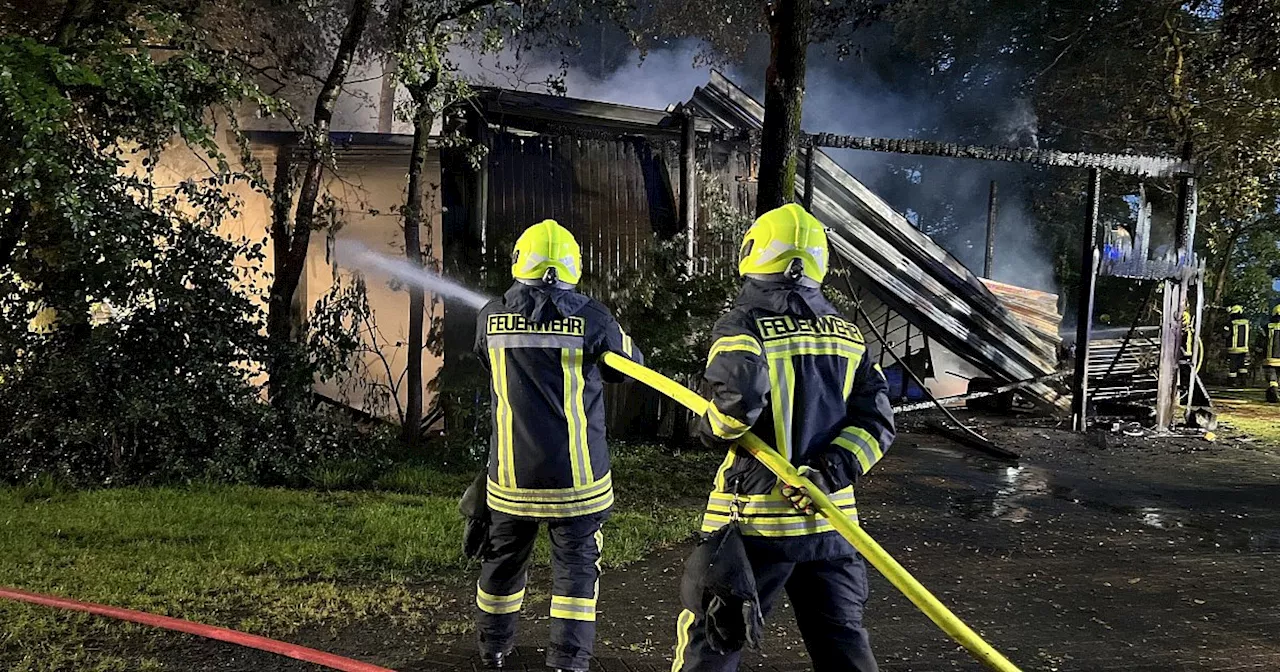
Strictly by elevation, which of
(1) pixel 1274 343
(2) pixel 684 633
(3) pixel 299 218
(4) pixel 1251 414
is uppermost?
(3) pixel 299 218

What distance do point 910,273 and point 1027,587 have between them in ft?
22.5

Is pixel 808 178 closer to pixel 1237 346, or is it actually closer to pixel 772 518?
pixel 772 518

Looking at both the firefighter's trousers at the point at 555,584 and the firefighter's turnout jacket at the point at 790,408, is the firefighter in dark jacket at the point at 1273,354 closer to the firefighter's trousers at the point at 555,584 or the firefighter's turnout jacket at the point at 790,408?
the firefighter's turnout jacket at the point at 790,408

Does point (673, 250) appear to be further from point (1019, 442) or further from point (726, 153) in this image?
point (1019, 442)

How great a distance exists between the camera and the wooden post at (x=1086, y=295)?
11.0m

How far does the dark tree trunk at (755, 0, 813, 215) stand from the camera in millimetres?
7852

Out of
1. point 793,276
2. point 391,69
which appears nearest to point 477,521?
point 793,276

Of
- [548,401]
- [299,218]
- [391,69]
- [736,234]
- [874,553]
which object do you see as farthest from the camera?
[391,69]

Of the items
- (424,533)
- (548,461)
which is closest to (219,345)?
(424,533)

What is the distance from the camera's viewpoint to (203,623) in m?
4.28

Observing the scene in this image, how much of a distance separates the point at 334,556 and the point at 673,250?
536 cm

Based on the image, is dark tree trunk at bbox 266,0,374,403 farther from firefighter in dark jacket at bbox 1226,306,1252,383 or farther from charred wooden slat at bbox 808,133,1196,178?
firefighter in dark jacket at bbox 1226,306,1252,383

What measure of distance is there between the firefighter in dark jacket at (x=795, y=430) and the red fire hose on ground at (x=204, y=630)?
1656mm

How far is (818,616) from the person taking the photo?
2879 mm
